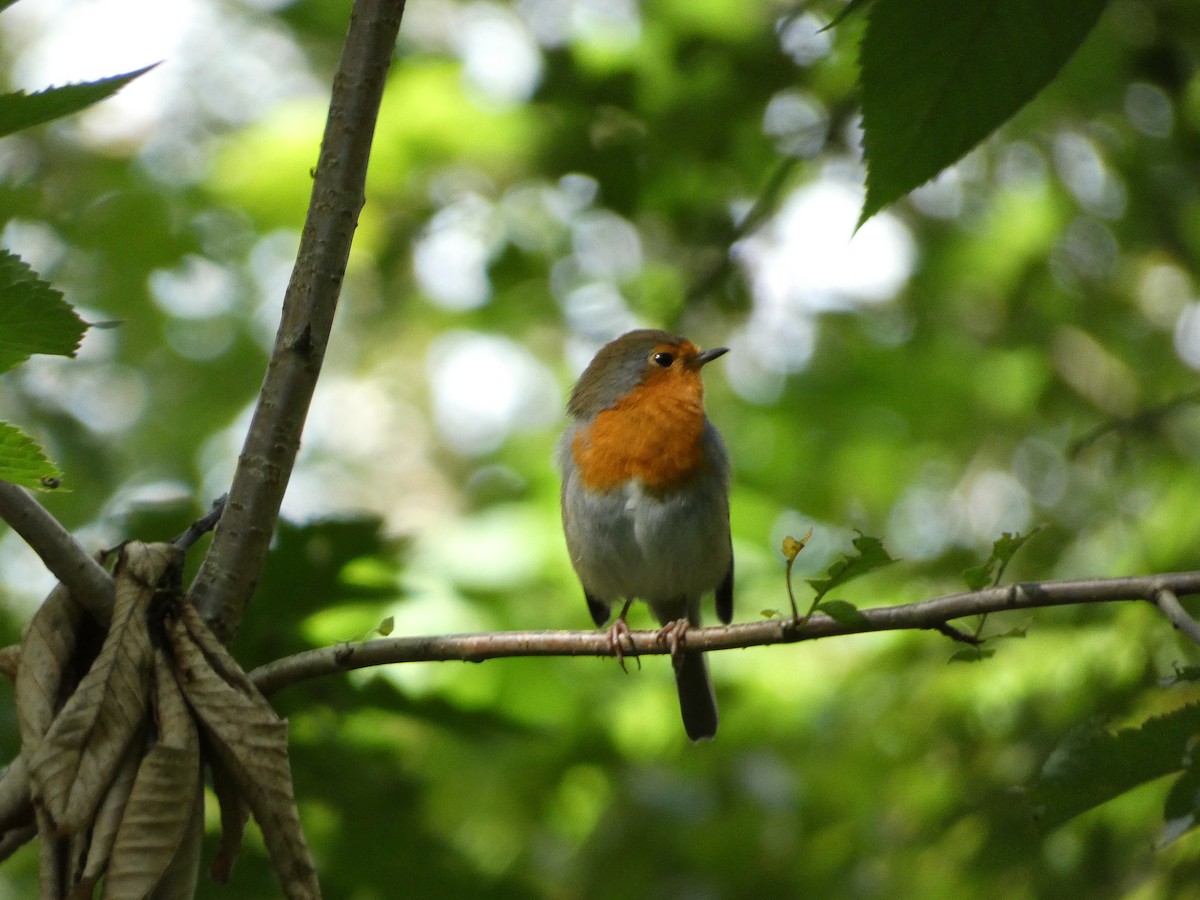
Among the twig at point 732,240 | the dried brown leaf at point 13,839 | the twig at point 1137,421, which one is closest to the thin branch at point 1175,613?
the dried brown leaf at point 13,839

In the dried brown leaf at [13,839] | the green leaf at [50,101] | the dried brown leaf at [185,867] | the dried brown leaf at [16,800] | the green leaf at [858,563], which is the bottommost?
the dried brown leaf at [185,867]

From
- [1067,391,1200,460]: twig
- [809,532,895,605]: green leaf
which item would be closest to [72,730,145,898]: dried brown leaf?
[809,532,895,605]: green leaf

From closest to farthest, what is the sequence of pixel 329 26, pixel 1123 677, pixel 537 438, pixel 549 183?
1. pixel 1123 677
2. pixel 549 183
3. pixel 329 26
4. pixel 537 438

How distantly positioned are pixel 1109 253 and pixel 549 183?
3945 mm

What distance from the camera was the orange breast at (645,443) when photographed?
4.36m

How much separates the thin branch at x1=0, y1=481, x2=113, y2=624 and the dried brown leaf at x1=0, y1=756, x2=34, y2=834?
22 cm

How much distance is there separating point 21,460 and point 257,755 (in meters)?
0.48

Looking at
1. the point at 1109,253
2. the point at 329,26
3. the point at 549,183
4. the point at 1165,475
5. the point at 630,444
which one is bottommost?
the point at 630,444

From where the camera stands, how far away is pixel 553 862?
6.08 metres

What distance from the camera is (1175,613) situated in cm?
135

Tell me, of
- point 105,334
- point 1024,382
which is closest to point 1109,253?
point 1024,382

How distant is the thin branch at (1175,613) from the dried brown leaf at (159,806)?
119 cm

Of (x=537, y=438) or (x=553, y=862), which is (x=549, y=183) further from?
(x=537, y=438)

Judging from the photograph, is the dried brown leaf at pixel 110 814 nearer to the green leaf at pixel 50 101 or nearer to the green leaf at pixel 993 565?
the green leaf at pixel 50 101
